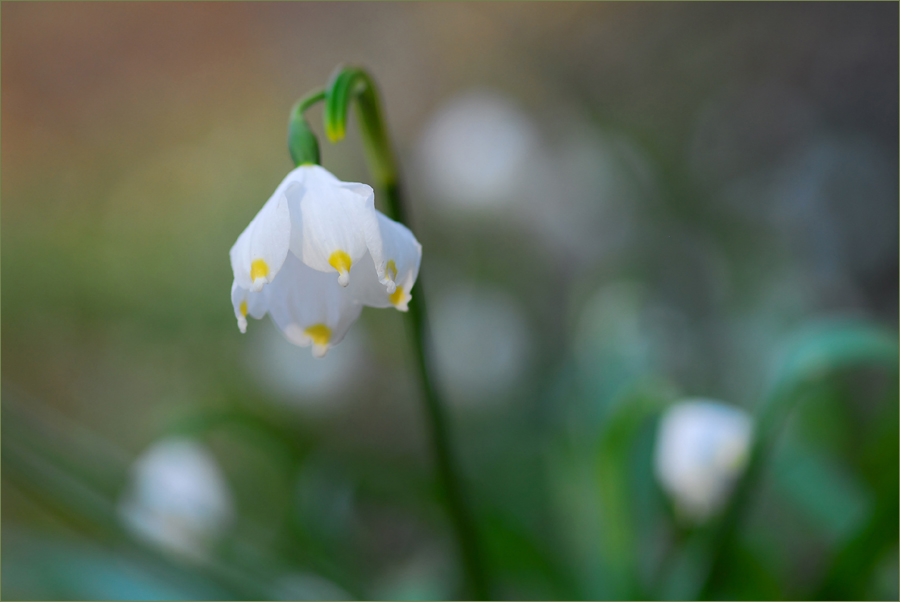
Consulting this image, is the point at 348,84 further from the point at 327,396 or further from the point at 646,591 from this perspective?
the point at 327,396

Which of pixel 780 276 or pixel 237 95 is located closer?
pixel 780 276

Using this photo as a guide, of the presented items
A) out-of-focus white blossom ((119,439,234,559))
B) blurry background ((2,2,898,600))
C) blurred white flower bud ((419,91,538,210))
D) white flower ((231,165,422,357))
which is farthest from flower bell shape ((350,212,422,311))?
blurred white flower bud ((419,91,538,210))

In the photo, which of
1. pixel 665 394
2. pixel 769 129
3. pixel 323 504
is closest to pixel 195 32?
pixel 769 129

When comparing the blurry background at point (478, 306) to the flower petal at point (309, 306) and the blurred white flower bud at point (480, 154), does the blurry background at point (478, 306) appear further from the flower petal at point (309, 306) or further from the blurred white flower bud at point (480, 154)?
the flower petal at point (309, 306)

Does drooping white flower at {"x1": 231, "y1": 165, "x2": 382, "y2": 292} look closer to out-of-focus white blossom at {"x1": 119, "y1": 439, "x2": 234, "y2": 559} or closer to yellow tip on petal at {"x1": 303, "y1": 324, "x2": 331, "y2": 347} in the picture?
yellow tip on petal at {"x1": 303, "y1": 324, "x2": 331, "y2": 347}

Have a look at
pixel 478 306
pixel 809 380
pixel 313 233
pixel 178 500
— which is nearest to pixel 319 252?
pixel 313 233

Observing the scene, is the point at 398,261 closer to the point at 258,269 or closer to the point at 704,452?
the point at 258,269
